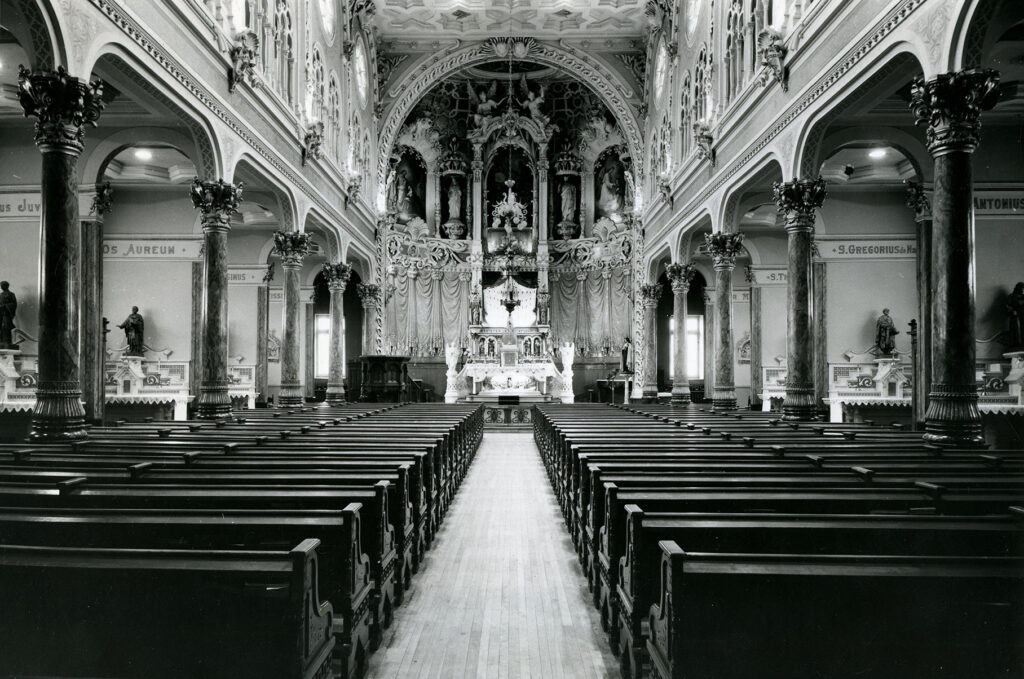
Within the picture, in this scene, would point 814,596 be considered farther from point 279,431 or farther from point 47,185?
point 47,185

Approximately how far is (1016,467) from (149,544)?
5540 millimetres

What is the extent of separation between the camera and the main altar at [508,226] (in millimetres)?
25156

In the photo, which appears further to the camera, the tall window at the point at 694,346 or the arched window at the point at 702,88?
the tall window at the point at 694,346

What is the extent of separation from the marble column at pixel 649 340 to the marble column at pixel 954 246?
14059mm

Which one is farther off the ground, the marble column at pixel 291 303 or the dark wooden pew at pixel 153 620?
the marble column at pixel 291 303

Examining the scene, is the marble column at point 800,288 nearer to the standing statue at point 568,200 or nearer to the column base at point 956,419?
the column base at point 956,419

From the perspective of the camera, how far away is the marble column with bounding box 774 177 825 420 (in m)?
9.98

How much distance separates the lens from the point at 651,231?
21.2 metres

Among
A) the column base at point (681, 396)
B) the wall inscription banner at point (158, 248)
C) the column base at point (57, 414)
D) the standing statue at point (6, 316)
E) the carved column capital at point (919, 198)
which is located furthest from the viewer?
the column base at point (681, 396)

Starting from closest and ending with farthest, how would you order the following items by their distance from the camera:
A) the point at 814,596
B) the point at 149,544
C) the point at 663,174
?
the point at 814,596, the point at 149,544, the point at 663,174

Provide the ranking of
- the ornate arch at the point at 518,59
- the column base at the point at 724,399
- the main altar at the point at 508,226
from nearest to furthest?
1. the column base at the point at 724,399
2. the ornate arch at the point at 518,59
3. the main altar at the point at 508,226

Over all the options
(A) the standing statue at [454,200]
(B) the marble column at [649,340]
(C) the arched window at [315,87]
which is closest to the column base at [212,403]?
(C) the arched window at [315,87]

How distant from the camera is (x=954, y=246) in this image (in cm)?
652

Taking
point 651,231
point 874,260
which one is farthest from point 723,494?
point 651,231
